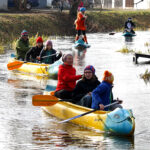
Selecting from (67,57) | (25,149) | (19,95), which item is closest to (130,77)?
(19,95)

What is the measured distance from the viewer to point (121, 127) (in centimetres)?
1189

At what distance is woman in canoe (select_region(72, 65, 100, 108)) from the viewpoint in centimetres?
1290

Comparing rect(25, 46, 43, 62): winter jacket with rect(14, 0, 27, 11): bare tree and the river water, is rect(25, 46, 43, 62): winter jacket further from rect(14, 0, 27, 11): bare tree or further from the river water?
rect(14, 0, 27, 11): bare tree

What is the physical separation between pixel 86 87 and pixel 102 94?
2.77 feet

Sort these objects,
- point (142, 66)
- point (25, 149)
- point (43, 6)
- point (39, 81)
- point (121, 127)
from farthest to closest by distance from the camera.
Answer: point (43, 6)
point (142, 66)
point (39, 81)
point (121, 127)
point (25, 149)

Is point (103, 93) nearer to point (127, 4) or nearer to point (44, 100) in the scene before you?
point (44, 100)

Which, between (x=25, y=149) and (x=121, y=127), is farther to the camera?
(x=121, y=127)

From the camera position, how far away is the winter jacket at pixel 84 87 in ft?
43.0

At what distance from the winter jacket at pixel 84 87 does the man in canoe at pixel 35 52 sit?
7.49 m

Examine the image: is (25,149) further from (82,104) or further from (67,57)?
(67,57)

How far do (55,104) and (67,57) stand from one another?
1133 mm

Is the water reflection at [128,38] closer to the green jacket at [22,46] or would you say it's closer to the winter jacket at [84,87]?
the green jacket at [22,46]

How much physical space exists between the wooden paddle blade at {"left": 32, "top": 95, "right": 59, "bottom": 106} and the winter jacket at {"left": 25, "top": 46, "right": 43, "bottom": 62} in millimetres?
7557

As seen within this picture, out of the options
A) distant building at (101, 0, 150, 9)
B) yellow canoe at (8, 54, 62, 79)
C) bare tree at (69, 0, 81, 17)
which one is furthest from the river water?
distant building at (101, 0, 150, 9)
